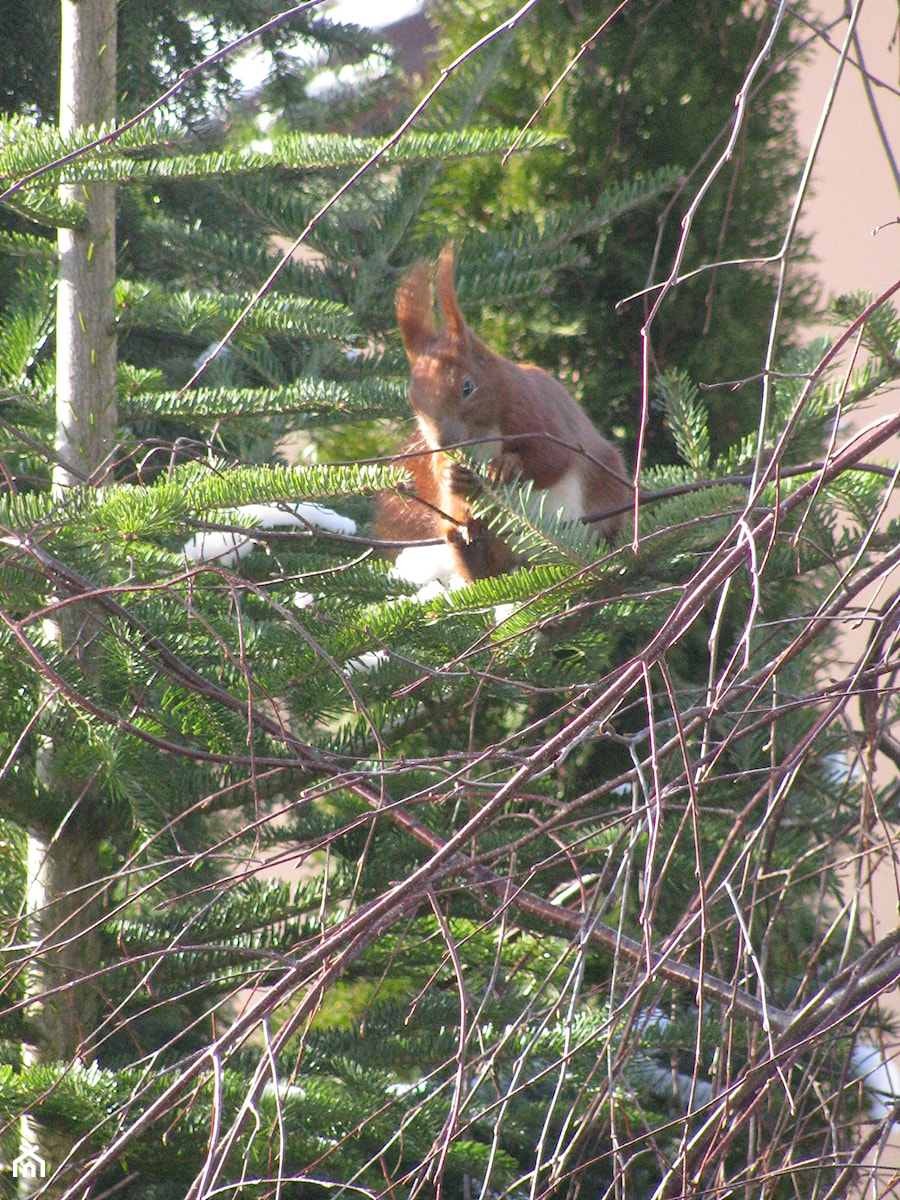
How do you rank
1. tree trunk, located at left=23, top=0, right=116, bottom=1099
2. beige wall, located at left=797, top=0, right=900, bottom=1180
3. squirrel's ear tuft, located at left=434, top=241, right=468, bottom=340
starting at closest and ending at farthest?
1. tree trunk, located at left=23, top=0, right=116, bottom=1099
2. squirrel's ear tuft, located at left=434, top=241, right=468, bottom=340
3. beige wall, located at left=797, top=0, right=900, bottom=1180

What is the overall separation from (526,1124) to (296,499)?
1.11 meters

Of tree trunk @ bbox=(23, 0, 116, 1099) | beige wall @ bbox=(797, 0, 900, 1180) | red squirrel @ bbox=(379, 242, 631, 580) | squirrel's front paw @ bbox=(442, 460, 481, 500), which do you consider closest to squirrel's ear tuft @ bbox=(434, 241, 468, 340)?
red squirrel @ bbox=(379, 242, 631, 580)

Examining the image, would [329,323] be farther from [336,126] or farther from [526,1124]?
[336,126]

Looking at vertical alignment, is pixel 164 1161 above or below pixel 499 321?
below

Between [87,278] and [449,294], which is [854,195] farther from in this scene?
[87,278]

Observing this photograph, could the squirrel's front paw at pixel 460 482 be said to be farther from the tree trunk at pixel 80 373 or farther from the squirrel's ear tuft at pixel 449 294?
the tree trunk at pixel 80 373

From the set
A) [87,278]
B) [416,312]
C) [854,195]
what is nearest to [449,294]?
[416,312]

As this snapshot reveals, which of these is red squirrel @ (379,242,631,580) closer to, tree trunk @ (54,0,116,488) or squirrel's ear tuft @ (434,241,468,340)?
squirrel's ear tuft @ (434,241,468,340)

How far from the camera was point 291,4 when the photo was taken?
2871 millimetres

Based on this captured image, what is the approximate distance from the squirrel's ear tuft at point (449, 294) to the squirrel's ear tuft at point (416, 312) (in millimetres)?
38

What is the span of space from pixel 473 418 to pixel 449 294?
21 centimetres

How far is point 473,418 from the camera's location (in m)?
1.90

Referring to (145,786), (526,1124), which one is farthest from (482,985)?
(145,786)

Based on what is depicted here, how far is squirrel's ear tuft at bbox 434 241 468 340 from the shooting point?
5.87 feet
